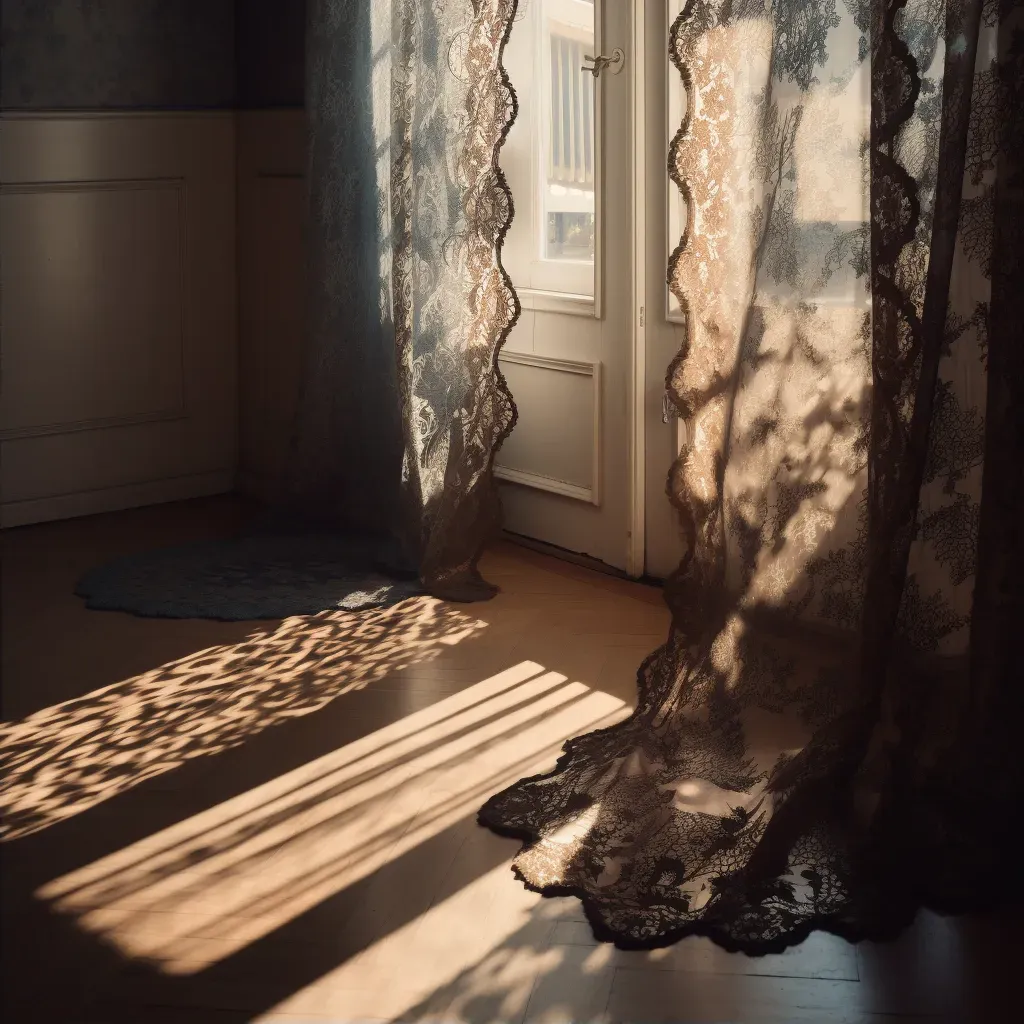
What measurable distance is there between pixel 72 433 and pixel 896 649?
314 centimetres

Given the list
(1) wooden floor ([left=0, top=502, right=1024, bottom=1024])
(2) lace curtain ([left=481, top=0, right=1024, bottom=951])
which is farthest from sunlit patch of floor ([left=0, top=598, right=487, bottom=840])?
(2) lace curtain ([left=481, top=0, right=1024, bottom=951])

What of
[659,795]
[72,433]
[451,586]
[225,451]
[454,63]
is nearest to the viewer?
[659,795]

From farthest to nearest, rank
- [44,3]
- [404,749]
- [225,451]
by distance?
[225,451]
[44,3]
[404,749]

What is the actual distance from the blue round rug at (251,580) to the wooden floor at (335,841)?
99mm

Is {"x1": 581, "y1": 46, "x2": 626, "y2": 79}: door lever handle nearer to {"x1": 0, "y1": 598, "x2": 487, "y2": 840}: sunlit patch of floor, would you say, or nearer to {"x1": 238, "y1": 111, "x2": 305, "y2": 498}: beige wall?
{"x1": 238, "y1": 111, "x2": 305, "y2": 498}: beige wall

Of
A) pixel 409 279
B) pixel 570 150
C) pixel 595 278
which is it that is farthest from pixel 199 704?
pixel 570 150

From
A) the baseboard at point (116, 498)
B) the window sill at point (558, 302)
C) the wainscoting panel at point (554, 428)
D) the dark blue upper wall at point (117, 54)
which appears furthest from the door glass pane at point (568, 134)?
the baseboard at point (116, 498)

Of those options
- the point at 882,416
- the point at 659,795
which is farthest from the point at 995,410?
the point at 659,795

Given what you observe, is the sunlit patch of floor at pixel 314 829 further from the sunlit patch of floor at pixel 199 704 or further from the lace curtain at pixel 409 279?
the lace curtain at pixel 409 279

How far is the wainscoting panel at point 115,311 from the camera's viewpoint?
4.35 m

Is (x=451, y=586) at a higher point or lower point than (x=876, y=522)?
lower

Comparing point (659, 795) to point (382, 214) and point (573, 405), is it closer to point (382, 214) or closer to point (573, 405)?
point (573, 405)

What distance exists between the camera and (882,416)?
2178 mm

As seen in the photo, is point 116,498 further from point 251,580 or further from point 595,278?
point 595,278
